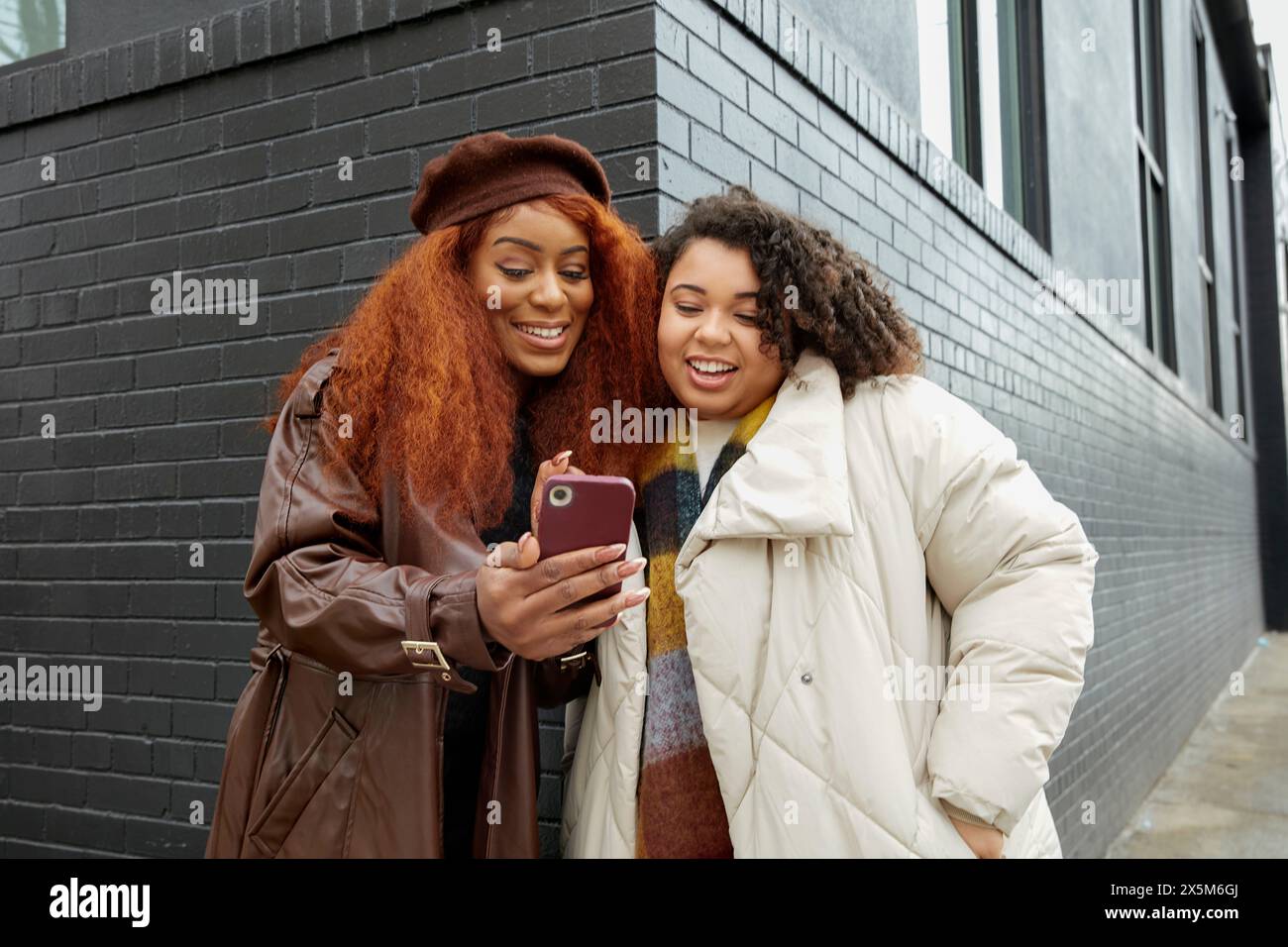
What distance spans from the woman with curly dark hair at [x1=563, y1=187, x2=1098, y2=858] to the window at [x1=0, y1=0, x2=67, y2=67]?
3311 millimetres

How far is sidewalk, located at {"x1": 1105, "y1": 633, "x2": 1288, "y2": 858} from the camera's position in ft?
21.3

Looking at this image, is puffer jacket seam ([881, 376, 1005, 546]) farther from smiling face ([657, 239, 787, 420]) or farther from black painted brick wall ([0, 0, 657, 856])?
black painted brick wall ([0, 0, 657, 856])

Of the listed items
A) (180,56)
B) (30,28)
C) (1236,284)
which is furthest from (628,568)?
(1236,284)

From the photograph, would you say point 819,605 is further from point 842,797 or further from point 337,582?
point 337,582

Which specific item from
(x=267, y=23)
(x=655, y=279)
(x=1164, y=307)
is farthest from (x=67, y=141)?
(x=1164, y=307)

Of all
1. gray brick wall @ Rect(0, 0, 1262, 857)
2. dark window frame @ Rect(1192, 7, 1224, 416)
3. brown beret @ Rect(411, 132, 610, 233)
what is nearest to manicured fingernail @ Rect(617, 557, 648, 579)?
brown beret @ Rect(411, 132, 610, 233)

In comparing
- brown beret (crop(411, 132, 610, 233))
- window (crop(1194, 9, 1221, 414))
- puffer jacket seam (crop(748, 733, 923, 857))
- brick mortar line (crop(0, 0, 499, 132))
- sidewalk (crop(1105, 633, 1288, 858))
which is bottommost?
sidewalk (crop(1105, 633, 1288, 858))

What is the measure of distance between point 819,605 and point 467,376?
788 millimetres

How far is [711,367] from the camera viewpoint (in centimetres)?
207

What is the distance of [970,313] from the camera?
4.81 m

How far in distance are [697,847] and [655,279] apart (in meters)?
1.15

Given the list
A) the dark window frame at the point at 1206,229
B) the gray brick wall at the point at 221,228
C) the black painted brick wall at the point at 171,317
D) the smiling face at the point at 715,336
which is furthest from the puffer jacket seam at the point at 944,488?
the dark window frame at the point at 1206,229

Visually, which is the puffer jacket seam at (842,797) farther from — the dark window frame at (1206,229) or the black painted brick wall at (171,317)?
the dark window frame at (1206,229)
